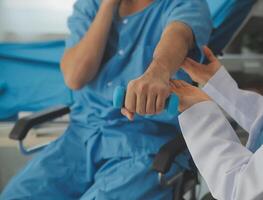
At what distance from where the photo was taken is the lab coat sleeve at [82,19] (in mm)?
1376

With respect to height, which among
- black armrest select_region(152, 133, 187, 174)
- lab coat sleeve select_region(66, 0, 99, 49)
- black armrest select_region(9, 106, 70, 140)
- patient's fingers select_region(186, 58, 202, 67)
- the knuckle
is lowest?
black armrest select_region(9, 106, 70, 140)

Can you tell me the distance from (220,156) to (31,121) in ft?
2.47

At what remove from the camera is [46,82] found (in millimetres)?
2004

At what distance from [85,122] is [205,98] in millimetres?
594

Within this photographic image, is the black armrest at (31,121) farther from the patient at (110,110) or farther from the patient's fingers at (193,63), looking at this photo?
the patient's fingers at (193,63)

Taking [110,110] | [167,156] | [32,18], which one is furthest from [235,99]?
[32,18]

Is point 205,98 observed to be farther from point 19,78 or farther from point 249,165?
point 19,78

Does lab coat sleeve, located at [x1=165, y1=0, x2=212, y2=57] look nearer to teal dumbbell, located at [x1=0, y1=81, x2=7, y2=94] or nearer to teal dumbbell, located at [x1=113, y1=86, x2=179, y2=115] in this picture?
teal dumbbell, located at [x1=113, y1=86, x2=179, y2=115]

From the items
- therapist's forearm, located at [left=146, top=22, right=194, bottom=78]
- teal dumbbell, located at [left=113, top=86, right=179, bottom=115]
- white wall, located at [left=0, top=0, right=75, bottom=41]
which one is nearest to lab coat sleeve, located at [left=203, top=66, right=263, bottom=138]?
therapist's forearm, located at [left=146, top=22, right=194, bottom=78]

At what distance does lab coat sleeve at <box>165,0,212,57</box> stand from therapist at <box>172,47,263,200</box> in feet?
0.75

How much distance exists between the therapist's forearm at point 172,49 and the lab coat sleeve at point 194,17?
0.02 metres

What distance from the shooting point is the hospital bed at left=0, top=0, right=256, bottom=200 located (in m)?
1.25

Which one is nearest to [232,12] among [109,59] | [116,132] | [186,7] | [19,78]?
[186,7]

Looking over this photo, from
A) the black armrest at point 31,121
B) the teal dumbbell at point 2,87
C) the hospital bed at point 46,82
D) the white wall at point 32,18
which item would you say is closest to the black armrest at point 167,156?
the hospital bed at point 46,82
